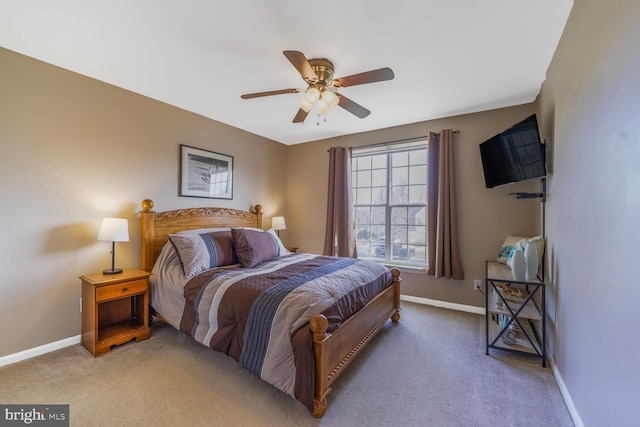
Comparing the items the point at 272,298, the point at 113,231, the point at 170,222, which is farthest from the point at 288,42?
the point at 170,222

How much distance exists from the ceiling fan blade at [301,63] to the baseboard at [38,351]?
10.3 feet

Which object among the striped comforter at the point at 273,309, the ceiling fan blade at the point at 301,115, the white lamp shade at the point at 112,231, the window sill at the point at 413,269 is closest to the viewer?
the striped comforter at the point at 273,309

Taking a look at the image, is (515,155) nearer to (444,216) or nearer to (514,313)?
(444,216)

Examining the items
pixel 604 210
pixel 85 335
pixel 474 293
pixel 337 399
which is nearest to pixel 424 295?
pixel 474 293

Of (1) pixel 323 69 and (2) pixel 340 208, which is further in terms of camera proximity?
(2) pixel 340 208

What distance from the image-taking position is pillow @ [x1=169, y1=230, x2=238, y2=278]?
2.58 meters

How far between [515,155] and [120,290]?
3944mm

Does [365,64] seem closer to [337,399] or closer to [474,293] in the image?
[337,399]

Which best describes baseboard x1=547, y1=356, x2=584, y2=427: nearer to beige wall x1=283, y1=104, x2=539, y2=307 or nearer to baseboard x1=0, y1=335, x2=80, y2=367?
beige wall x1=283, y1=104, x2=539, y2=307

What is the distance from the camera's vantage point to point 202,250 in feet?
8.95

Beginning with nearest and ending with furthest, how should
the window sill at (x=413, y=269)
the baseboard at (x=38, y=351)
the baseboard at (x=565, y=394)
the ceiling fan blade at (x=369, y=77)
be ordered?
the baseboard at (x=565, y=394)
the ceiling fan blade at (x=369, y=77)
the baseboard at (x=38, y=351)
the window sill at (x=413, y=269)

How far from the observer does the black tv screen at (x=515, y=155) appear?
229cm

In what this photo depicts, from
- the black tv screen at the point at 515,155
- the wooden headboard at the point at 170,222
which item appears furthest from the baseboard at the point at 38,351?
the black tv screen at the point at 515,155

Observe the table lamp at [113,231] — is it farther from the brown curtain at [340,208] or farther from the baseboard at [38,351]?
the brown curtain at [340,208]
